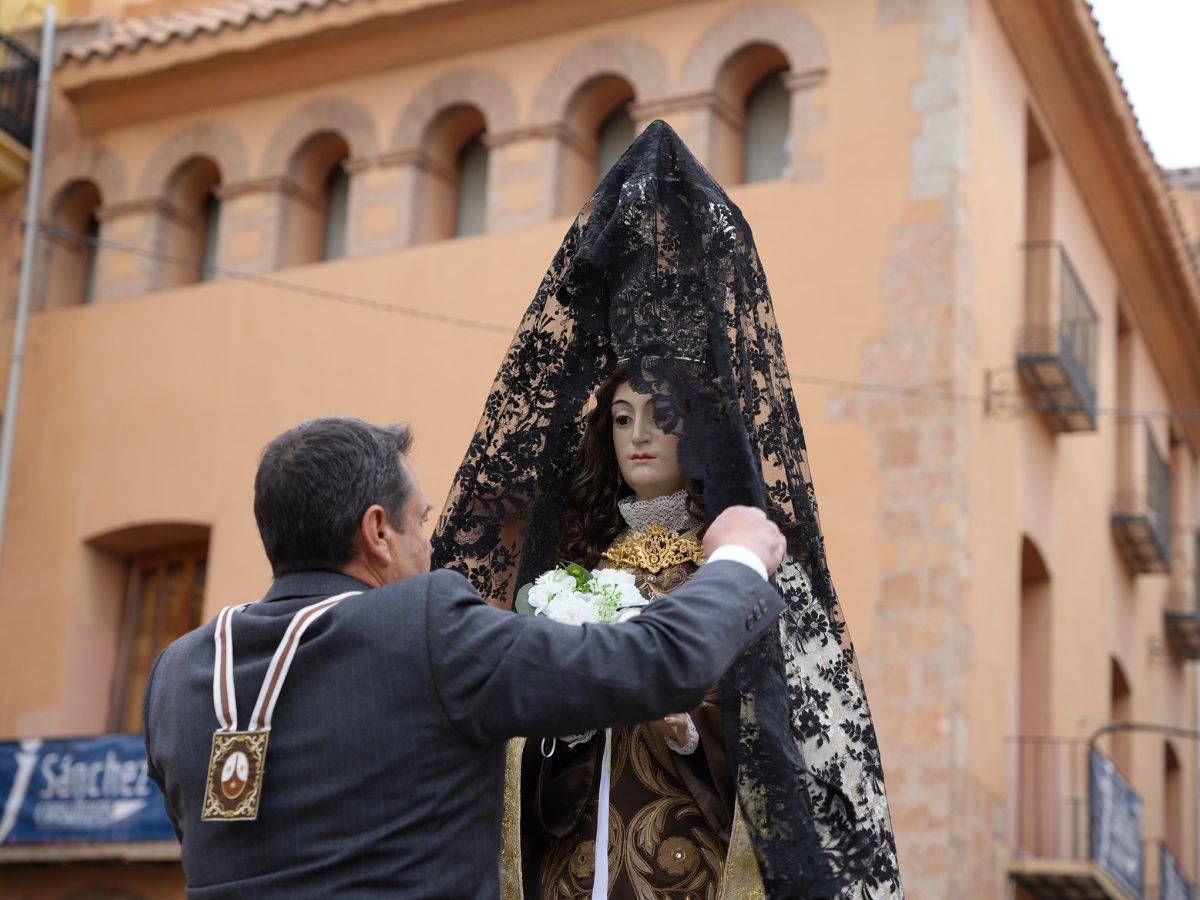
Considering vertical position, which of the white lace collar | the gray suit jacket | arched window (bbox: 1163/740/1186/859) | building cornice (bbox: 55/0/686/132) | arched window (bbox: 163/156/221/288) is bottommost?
arched window (bbox: 1163/740/1186/859)

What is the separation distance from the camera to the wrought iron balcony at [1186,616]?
699 inches

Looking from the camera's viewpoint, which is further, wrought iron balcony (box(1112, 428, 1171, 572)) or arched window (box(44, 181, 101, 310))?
wrought iron balcony (box(1112, 428, 1171, 572))

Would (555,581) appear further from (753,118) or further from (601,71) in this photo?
(601,71)

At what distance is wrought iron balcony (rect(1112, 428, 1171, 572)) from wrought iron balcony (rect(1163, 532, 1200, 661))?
121 centimetres

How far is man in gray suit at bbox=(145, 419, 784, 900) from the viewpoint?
2598mm

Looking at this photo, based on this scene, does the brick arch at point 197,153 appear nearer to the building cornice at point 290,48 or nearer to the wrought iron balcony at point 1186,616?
the building cornice at point 290,48

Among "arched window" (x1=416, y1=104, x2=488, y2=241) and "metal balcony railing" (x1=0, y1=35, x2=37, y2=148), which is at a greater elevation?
"metal balcony railing" (x1=0, y1=35, x2=37, y2=148)

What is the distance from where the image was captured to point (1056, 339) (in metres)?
12.4

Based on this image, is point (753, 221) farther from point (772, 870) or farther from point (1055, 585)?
point (772, 870)

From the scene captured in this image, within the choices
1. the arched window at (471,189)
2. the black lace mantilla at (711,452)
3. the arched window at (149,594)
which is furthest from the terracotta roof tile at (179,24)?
the black lace mantilla at (711,452)

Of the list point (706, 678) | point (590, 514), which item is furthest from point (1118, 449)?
point (706, 678)

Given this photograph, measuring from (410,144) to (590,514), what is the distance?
975cm

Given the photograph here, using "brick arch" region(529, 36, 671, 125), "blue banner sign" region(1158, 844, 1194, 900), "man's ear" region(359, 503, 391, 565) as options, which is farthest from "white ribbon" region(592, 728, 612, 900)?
"blue banner sign" region(1158, 844, 1194, 900)

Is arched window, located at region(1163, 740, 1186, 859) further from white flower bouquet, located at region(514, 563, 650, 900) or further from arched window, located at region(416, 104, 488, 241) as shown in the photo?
white flower bouquet, located at region(514, 563, 650, 900)
